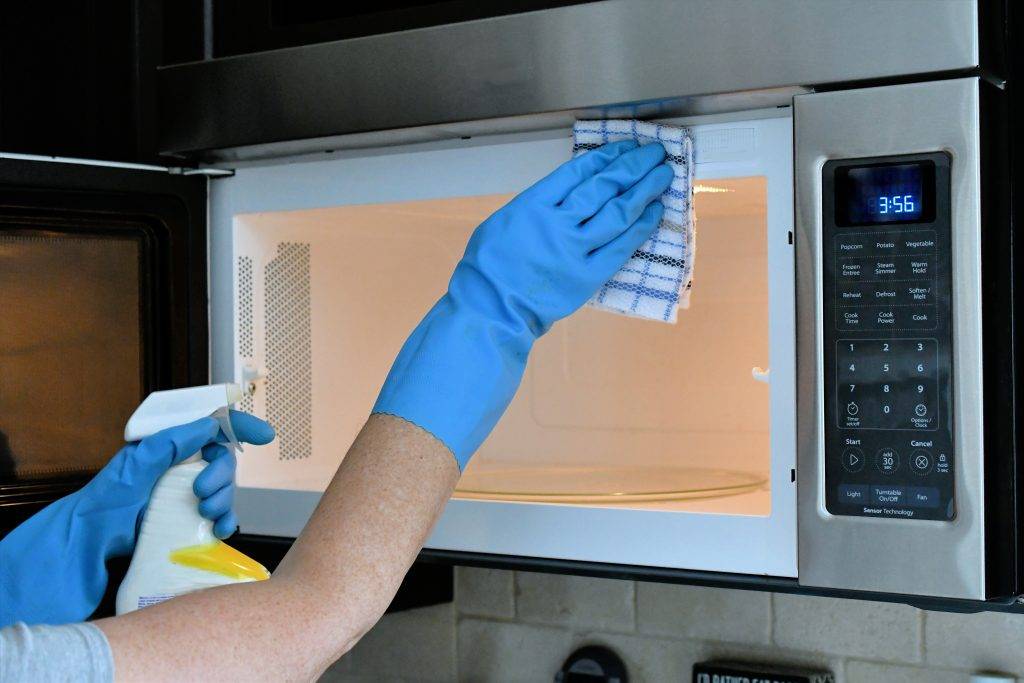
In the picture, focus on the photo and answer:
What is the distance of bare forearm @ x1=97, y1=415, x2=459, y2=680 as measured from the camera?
A: 663mm

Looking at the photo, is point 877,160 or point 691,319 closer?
point 877,160

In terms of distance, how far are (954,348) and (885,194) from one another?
0.12 m

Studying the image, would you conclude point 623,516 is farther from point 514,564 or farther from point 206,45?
point 206,45

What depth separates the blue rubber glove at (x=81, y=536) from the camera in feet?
3.20

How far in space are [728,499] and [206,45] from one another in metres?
0.67

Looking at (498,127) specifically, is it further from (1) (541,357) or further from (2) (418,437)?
(1) (541,357)

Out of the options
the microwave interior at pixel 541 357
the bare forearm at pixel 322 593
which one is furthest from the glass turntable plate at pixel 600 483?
the bare forearm at pixel 322 593

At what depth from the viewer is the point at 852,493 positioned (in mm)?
861

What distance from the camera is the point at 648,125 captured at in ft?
3.14

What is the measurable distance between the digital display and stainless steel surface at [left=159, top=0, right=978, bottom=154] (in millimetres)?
70

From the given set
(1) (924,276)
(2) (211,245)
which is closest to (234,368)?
(2) (211,245)

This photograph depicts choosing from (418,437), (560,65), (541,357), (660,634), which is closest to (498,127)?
(560,65)

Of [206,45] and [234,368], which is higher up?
[206,45]

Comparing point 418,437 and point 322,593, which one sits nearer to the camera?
point 322,593
